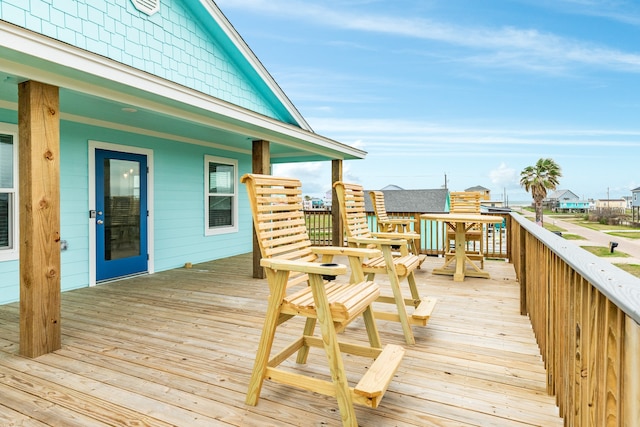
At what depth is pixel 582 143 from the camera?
50.9 m

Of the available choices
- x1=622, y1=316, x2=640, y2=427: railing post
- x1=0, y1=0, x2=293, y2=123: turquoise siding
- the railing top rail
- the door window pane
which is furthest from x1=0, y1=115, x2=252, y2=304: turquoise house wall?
x1=622, y1=316, x2=640, y2=427: railing post

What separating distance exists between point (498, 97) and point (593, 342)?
37.8m

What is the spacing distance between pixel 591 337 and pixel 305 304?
1179mm

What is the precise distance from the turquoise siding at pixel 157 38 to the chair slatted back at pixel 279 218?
337 centimetres

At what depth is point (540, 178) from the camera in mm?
28844

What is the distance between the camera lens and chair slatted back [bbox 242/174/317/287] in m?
2.12

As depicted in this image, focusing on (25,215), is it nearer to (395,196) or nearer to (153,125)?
(153,125)

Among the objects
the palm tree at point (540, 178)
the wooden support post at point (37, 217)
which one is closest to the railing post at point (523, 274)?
the wooden support post at point (37, 217)

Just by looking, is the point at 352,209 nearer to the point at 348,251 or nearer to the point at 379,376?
the point at 348,251

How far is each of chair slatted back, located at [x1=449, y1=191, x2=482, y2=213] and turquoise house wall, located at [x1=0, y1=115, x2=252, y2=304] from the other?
13.2ft

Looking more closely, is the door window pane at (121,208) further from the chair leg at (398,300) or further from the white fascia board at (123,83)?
the chair leg at (398,300)

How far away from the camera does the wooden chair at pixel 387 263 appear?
2.89 m

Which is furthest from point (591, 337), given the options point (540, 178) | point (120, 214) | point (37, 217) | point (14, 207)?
point (540, 178)

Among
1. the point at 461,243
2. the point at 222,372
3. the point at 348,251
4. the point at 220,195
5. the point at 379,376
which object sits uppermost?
the point at 220,195
